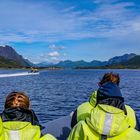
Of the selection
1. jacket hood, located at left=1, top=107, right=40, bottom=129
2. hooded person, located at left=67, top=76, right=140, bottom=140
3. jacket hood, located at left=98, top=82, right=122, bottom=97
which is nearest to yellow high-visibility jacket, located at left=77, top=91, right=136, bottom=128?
jacket hood, located at left=98, top=82, right=122, bottom=97

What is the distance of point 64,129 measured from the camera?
9.79 metres

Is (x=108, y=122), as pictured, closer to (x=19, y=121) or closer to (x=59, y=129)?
(x=19, y=121)

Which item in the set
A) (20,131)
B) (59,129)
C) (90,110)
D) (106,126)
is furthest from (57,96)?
(20,131)

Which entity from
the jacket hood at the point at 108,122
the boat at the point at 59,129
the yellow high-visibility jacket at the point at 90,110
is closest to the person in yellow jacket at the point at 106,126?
the jacket hood at the point at 108,122

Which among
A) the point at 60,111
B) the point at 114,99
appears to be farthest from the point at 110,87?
the point at 60,111

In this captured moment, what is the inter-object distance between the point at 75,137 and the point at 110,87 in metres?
1.04

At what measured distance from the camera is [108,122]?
5164 mm

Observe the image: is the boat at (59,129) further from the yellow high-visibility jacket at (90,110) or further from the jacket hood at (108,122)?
the jacket hood at (108,122)

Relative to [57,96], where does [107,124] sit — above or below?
above

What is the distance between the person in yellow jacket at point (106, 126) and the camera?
5180 millimetres

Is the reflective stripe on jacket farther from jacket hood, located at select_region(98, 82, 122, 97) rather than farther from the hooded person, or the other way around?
jacket hood, located at select_region(98, 82, 122, 97)

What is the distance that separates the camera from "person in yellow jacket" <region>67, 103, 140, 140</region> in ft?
17.0

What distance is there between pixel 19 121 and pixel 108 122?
125cm

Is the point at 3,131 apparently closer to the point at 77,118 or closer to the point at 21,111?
the point at 21,111
